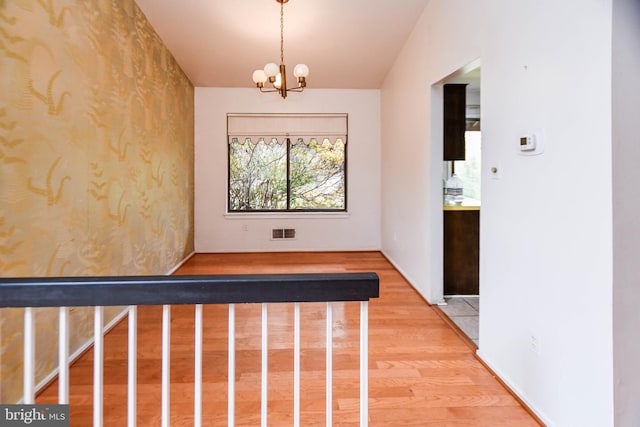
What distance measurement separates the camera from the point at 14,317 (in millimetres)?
1739

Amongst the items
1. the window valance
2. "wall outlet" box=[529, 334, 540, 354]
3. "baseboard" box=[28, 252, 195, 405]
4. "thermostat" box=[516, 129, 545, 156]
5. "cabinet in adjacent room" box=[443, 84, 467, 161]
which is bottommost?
"baseboard" box=[28, 252, 195, 405]

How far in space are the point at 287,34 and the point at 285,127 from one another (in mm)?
1641

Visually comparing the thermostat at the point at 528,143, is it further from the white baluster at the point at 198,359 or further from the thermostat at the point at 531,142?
the white baluster at the point at 198,359

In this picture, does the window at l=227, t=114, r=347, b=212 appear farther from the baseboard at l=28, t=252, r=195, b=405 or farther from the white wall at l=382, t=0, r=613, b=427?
the white wall at l=382, t=0, r=613, b=427

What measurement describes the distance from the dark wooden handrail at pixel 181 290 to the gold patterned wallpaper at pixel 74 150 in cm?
112

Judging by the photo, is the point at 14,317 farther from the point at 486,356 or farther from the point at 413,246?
the point at 413,246

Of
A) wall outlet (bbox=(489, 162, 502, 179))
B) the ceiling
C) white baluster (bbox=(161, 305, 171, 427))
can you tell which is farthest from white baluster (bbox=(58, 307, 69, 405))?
the ceiling

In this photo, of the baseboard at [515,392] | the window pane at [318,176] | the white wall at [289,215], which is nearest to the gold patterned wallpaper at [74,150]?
the white wall at [289,215]

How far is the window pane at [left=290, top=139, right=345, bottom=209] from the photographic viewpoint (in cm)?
558

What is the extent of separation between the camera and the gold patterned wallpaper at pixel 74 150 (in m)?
1.73

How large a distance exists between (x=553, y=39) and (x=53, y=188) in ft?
9.00

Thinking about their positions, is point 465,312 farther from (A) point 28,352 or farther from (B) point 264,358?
(A) point 28,352

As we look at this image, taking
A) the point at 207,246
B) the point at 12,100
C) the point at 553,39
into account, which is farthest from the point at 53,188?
the point at 207,246

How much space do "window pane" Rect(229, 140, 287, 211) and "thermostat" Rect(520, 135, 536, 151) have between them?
409 cm
